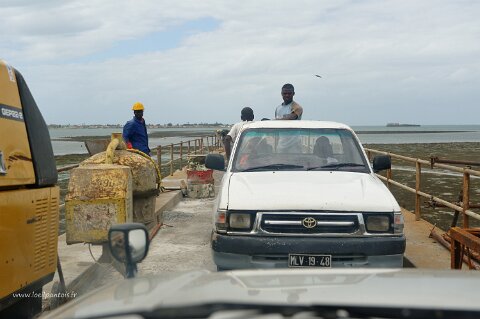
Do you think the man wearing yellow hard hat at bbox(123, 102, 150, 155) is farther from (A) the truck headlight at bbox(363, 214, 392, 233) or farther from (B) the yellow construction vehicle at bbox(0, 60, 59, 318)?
(A) the truck headlight at bbox(363, 214, 392, 233)

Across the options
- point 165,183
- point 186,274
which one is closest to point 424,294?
point 186,274

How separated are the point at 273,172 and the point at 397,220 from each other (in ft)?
4.87

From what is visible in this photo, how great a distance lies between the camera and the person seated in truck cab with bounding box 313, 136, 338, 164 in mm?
6656

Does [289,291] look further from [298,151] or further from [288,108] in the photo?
[288,108]

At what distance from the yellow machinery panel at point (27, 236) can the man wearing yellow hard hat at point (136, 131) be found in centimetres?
622

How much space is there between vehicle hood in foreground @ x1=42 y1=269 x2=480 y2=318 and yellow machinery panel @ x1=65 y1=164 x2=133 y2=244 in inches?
157

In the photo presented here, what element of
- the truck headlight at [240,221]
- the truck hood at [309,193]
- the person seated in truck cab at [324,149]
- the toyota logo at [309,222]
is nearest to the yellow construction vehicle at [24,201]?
the truck headlight at [240,221]

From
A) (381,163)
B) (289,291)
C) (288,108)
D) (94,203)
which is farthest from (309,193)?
(288,108)

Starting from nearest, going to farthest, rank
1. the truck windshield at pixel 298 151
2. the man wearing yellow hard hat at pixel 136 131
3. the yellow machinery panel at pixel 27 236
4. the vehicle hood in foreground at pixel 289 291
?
the vehicle hood in foreground at pixel 289 291, the yellow machinery panel at pixel 27 236, the truck windshield at pixel 298 151, the man wearing yellow hard hat at pixel 136 131

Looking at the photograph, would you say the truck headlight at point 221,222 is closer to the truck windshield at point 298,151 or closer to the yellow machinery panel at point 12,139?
the truck windshield at point 298,151

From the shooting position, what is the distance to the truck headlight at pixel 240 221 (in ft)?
17.7

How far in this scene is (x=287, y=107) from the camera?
10.1 metres

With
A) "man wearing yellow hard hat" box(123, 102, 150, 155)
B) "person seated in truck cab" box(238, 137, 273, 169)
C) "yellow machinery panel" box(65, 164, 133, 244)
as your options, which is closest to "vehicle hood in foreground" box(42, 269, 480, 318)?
"yellow machinery panel" box(65, 164, 133, 244)

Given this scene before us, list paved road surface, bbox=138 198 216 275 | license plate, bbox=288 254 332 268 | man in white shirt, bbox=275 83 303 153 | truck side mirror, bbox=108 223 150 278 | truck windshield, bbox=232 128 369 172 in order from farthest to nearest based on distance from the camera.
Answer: man in white shirt, bbox=275 83 303 153 < paved road surface, bbox=138 198 216 275 < truck windshield, bbox=232 128 369 172 < license plate, bbox=288 254 332 268 < truck side mirror, bbox=108 223 150 278
